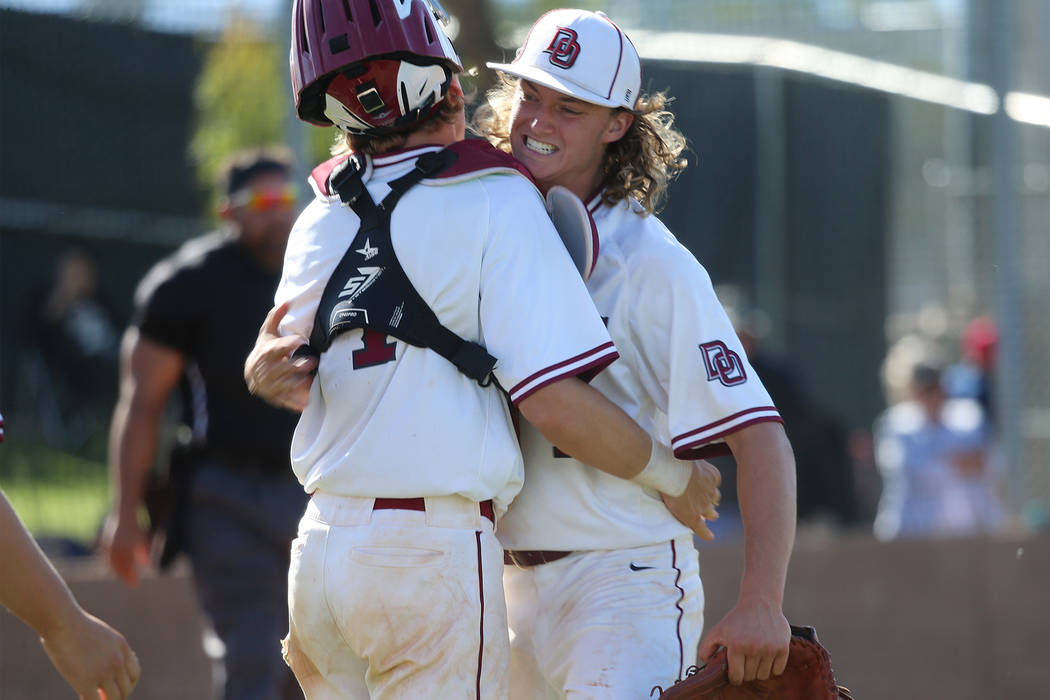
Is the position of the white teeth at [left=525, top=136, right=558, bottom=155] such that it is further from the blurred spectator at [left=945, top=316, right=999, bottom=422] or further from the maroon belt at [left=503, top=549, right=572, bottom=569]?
the blurred spectator at [left=945, top=316, right=999, bottom=422]

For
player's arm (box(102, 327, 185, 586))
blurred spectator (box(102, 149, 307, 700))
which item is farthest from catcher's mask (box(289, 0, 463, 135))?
player's arm (box(102, 327, 185, 586))

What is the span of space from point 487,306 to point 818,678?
105cm

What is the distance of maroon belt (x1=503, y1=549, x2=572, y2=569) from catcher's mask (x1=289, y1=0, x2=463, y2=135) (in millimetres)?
1009

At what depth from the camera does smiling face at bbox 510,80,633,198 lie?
133 inches

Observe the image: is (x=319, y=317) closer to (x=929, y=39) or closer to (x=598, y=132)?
(x=598, y=132)

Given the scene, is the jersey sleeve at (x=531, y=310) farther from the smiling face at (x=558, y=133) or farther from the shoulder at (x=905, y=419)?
the shoulder at (x=905, y=419)

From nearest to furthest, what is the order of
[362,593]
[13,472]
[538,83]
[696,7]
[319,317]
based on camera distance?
[362,593]
[319,317]
[538,83]
[696,7]
[13,472]

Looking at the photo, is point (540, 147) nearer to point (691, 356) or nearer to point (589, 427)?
point (691, 356)

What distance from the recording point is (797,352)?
8.68 metres

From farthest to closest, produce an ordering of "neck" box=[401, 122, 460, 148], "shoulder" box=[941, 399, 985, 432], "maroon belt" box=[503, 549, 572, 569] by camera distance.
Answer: "shoulder" box=[941, 399, 985, 432]
"maroon belt" box=[503, 549, 572, 569]
"neck" box=[401, 122, 460, 148]

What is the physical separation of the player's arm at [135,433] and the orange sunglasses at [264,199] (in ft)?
2.18

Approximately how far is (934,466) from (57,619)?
586 cm

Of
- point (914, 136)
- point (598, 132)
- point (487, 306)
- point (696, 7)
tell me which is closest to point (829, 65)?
point (914, 136)

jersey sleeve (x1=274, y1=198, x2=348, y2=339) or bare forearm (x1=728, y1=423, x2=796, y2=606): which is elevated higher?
jersey sleeve (x1=274, y1=198, x2=348, y2=339)
